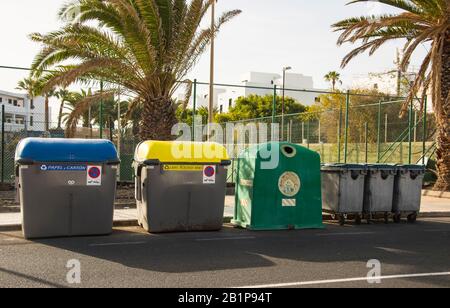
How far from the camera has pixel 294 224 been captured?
9.70 metres

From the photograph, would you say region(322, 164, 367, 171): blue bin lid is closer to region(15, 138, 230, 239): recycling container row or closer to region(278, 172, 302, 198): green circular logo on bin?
region(278, 172, 302, 198): green circular logo on bin

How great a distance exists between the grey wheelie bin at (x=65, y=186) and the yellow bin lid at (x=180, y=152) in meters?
0.62

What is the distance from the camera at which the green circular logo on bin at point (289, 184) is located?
950cm

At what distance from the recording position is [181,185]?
900cm

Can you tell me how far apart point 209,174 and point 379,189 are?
3845mm

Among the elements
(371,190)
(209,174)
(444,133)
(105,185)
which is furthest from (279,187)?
(444,133)

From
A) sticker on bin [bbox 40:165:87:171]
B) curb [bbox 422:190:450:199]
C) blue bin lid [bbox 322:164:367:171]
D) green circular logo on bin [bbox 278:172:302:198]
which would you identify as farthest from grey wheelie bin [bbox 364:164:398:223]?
curb [bbox 422:190:450:199]

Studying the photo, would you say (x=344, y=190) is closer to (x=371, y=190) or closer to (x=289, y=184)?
(x=371, y=190)

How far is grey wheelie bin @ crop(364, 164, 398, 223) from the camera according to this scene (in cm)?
1084

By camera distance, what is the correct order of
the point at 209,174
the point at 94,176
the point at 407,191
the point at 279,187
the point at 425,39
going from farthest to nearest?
the point at 425,39 < the point at 407,191 < the point at 279,187 < the point at 209,174 < the point at 94,176

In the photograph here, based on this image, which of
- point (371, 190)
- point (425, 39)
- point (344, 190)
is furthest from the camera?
point (425, 39)

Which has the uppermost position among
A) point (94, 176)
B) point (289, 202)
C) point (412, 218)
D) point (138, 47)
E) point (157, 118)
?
point (138, 47)
